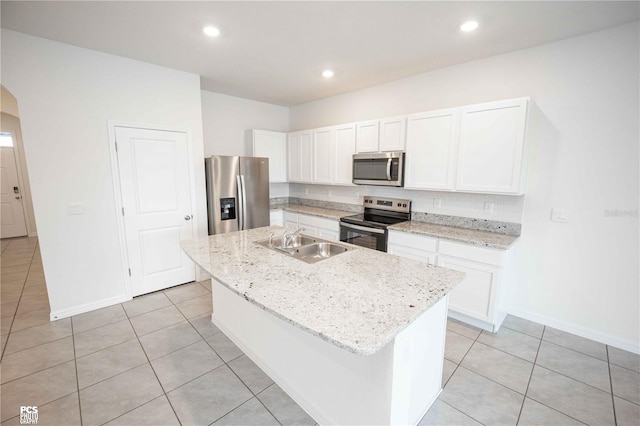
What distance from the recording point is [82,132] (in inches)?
111

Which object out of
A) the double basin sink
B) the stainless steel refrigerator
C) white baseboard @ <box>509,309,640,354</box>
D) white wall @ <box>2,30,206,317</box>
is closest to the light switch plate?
white wall @ <box>2,30,206,317</box>

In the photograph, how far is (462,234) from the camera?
2.89 meters

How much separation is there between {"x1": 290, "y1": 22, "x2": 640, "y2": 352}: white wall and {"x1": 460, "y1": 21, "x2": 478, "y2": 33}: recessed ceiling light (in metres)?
0.79

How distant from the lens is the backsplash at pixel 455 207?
2.93 meters

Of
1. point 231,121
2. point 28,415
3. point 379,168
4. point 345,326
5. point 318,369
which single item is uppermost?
point 231,121

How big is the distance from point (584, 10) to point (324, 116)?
3256 mm

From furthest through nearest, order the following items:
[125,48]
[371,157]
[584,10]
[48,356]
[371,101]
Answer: [371,101], [371,157], [125,48], [48,356], [584,10]

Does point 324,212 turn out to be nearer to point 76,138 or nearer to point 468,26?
point 468,26

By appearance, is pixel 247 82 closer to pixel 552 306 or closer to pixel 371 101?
pixel 371 101

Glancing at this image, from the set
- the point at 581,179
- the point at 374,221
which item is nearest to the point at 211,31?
the point at 374,221

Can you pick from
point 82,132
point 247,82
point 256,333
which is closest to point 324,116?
point 247,82

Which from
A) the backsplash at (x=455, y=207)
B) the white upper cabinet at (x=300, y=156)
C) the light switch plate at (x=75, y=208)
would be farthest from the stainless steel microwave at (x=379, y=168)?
the light switch plate at (x=75, y=208)

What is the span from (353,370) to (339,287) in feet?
1.40

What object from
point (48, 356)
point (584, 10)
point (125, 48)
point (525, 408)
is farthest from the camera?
point (125, 48)
